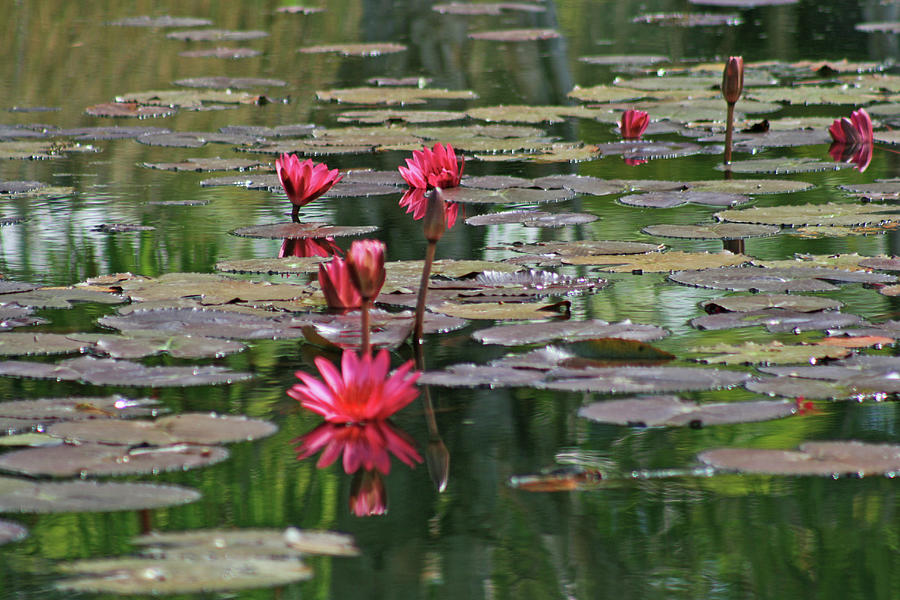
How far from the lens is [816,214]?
10.2 ft

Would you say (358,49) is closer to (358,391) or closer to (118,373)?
(118,373)

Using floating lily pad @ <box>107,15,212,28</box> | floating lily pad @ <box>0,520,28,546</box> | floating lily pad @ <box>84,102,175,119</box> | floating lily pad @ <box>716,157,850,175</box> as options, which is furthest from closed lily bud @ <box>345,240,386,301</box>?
floating lily pad @ <box>107,15,212,28</box>

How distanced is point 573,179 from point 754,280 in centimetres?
123

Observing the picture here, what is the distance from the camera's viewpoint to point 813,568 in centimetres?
130

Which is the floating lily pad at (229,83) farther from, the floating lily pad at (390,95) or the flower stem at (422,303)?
the flower stem at (422,303)

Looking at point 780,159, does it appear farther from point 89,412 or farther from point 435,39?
point 435,39

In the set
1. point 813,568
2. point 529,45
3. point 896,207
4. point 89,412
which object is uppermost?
point 529,45

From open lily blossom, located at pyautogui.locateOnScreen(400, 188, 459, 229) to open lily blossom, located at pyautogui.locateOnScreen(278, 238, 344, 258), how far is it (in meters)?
0.29

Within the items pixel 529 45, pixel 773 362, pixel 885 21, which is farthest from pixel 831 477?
A: pixel 885 21

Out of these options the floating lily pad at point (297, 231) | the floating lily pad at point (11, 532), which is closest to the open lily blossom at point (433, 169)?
the floating lily pad at point (297, 231)

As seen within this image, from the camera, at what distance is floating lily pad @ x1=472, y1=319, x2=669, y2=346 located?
2.09 meters

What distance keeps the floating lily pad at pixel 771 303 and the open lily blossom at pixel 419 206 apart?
3.14 feet

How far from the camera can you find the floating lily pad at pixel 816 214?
305 cm

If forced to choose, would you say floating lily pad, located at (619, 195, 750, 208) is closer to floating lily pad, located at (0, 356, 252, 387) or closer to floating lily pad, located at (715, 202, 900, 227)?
floating lily pad, located at (715, 202, 900, 227)
